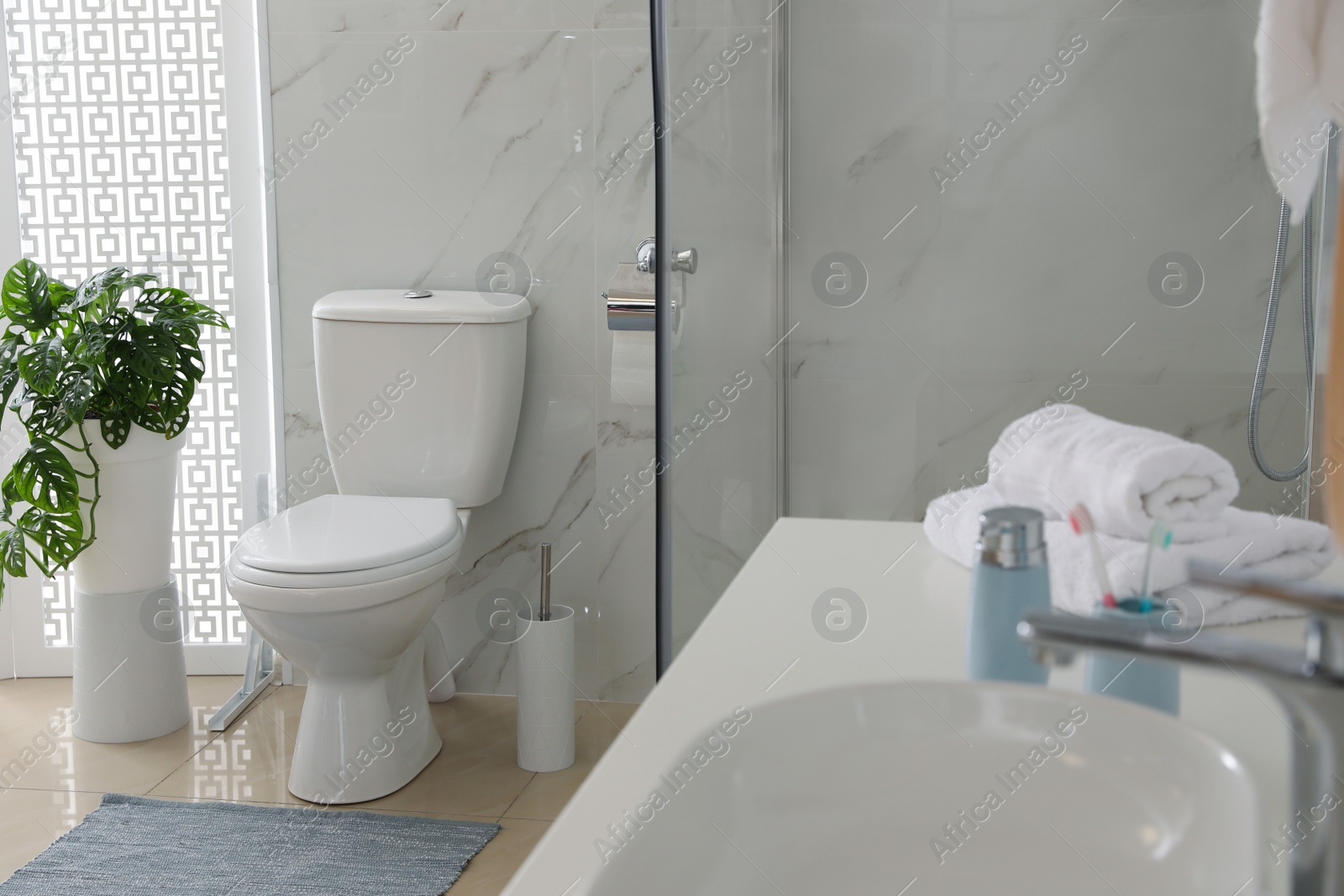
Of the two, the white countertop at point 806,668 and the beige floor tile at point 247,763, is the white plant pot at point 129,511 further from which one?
the white countertop at point 806,668

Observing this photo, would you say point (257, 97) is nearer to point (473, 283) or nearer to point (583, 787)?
point (473, 283)

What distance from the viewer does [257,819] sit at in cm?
185

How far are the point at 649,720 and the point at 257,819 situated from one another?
149 cm

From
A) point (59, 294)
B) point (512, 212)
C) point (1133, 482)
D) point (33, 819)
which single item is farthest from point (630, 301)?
point (33, 819)

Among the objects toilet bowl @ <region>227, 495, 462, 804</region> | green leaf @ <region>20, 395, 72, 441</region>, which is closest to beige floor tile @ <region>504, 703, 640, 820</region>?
toilet bowl @ <region>227, 495, 462, 804</region>

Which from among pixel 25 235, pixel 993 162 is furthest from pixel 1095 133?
pixel 25 235

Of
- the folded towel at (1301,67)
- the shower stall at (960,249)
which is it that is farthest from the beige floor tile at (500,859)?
the folded towel at (1301,67)

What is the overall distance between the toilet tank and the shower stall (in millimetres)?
805

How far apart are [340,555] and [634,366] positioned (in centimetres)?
56

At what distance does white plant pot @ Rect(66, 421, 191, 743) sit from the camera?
6.82 feet

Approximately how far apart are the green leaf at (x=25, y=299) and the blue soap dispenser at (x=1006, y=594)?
6.21 ft

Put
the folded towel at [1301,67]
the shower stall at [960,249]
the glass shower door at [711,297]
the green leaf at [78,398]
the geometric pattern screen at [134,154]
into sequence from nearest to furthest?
the folded towel at [1301,67] < the glass shower door at [711,297] < the shower stall at [960,249] < the green leaf at [78,398] < the geometric pattern screen at [134,154]

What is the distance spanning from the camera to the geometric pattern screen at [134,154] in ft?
7.39

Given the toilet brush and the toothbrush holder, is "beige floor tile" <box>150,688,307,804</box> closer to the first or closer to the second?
the toilet brush
